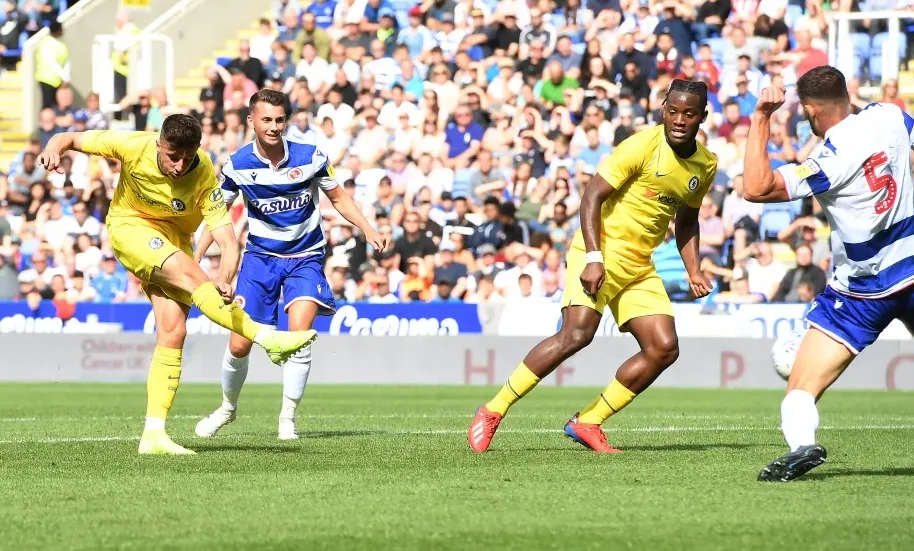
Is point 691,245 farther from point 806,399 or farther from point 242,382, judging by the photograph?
point 242,382

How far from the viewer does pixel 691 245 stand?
9.66 metres

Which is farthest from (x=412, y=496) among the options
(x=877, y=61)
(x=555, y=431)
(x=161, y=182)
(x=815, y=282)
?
(x=877, y=61)

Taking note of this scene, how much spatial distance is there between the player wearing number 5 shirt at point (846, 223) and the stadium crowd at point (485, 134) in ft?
38.4

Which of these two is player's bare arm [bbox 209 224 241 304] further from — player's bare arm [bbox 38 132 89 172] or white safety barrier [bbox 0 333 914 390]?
white safety barrier [bbox 0 333 914 390]

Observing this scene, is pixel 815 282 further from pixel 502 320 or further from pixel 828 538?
pixel 828 538

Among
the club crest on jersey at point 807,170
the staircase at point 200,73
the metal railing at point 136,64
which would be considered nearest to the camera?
the club crest on jersey at point 807,170

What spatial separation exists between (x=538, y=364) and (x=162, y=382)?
219 cm

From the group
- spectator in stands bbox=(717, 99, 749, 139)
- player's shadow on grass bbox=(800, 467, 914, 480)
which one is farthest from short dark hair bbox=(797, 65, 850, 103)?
spectator in stands bbox=(717, 99, 749, 139)

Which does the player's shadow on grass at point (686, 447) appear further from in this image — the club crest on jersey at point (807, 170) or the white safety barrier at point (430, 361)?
the white safety barrier at point (430, 361)

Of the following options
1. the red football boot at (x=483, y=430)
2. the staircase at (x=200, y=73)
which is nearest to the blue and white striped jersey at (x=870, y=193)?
the red football boot at (x=483, y=430)

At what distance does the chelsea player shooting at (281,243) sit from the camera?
1046cm

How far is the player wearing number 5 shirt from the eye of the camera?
280 inches

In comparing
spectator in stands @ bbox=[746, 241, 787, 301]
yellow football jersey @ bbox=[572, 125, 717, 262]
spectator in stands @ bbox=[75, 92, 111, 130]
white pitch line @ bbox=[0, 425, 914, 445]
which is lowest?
spectator in stands @ bbox=[75, 92, 111, 130]

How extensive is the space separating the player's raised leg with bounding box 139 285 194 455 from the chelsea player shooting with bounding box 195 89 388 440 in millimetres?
1188
